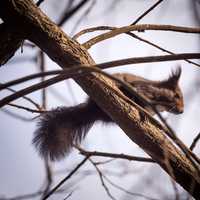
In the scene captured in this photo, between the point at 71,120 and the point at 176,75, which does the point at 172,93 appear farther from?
the point at 71,120

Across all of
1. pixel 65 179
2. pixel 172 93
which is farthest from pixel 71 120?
pixel 172 93

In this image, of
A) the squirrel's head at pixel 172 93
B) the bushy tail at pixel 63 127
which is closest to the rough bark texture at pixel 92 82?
the bushy tail at pixel 63 127

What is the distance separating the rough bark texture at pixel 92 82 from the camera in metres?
1.82

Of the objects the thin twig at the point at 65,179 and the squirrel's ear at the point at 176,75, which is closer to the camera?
the thin twig at the point at 65,179

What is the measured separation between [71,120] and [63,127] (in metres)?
0.15

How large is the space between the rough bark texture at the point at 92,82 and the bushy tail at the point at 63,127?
0.78m

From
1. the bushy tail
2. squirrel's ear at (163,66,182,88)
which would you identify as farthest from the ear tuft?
the bushy tail

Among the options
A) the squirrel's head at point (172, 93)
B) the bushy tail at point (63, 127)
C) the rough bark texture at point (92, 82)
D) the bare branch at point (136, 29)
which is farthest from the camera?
the squirrel's head at point (172, 93)

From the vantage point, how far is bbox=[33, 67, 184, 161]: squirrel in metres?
2.79

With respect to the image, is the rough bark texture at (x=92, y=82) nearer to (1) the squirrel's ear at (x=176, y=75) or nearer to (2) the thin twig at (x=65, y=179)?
(2) the thin twig at (x=65, y=179)

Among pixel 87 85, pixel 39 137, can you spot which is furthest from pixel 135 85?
pixel 87 85

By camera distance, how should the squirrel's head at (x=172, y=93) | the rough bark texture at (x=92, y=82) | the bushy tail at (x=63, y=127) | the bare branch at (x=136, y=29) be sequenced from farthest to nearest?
the squirrel's head at (x=172, y=93) → the bushy tail at (x=63, y=127) → the bare branch at (x=136, y=29) → the rough bark texture at (x=92, y=82)

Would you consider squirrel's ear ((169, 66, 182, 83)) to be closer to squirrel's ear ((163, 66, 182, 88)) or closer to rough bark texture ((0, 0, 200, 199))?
squirrel's ear ((163, 66, 182, 88))

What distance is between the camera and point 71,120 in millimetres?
3129
